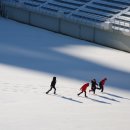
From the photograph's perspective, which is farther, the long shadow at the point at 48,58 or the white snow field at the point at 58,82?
the long shadow at the point at 48,58

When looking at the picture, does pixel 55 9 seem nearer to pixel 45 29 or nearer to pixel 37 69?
pixel 45 29

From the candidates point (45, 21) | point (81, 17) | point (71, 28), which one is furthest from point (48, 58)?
point (45, 21)

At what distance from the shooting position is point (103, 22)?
28703 mm

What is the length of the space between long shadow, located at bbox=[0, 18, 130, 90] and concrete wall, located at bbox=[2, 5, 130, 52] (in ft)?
2.23

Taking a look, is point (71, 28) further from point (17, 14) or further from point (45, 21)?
point (17, 14)

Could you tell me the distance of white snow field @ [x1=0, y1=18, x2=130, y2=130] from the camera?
1472 centimetres

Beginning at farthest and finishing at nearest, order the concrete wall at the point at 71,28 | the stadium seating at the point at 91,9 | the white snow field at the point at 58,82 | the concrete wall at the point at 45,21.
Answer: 1. the concrete wall at the point at 45,21
2. the stadium seating at the point at 91,9
3. the concrete wall at the point at 71,28
4. the white snow field at the point at 58,82

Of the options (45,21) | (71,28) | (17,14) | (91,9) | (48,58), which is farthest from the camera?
(17,14)

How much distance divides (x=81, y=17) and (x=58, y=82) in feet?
36.8

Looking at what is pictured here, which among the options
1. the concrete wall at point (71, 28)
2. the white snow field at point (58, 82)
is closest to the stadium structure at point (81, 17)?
the concrete wall at point (71, 28)

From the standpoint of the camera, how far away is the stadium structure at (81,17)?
1094 inches

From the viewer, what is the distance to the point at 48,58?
24188mm

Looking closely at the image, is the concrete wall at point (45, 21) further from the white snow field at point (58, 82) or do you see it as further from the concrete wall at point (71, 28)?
the white snow field at point (58, 82)

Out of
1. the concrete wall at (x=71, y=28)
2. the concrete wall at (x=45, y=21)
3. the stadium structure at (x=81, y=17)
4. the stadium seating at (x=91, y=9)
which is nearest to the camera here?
the concrete wall at (x=71, y=28)
